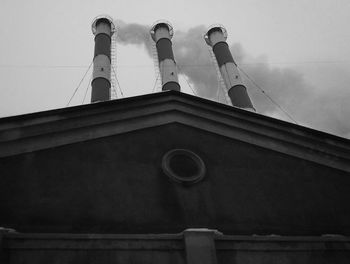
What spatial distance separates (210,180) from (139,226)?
199 centimetres

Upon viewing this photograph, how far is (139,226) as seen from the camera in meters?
6.56

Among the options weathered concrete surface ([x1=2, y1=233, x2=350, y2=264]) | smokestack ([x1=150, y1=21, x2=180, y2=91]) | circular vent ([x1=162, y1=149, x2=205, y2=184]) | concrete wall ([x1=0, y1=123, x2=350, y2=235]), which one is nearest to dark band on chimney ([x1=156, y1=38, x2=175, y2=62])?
smokestack ([x1=150, y1=21, x2=180, y2=91])

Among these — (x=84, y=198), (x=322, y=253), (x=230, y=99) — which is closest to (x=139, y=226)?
(x=84, y=198)

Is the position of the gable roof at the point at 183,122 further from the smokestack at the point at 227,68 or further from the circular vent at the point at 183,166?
the smokestack at the point at 227,68

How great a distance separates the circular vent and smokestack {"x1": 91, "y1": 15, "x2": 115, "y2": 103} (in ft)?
41.9

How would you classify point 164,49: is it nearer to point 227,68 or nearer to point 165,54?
point 165,54

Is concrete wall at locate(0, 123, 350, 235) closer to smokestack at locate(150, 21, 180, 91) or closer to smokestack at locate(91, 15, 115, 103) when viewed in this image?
smokestack at locate(91, 15, 115, 103)

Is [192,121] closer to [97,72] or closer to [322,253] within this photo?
[322,253]

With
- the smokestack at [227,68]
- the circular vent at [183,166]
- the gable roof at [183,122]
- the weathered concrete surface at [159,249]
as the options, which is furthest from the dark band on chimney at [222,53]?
the weathered concrete surface at [159,249]

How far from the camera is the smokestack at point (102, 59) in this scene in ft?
68.3

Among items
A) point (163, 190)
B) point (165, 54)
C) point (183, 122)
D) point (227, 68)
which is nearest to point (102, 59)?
point (165, 54)

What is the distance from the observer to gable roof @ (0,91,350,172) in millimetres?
7480

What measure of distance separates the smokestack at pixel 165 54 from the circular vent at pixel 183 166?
1530 centimetres

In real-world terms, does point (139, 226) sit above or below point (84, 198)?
below
